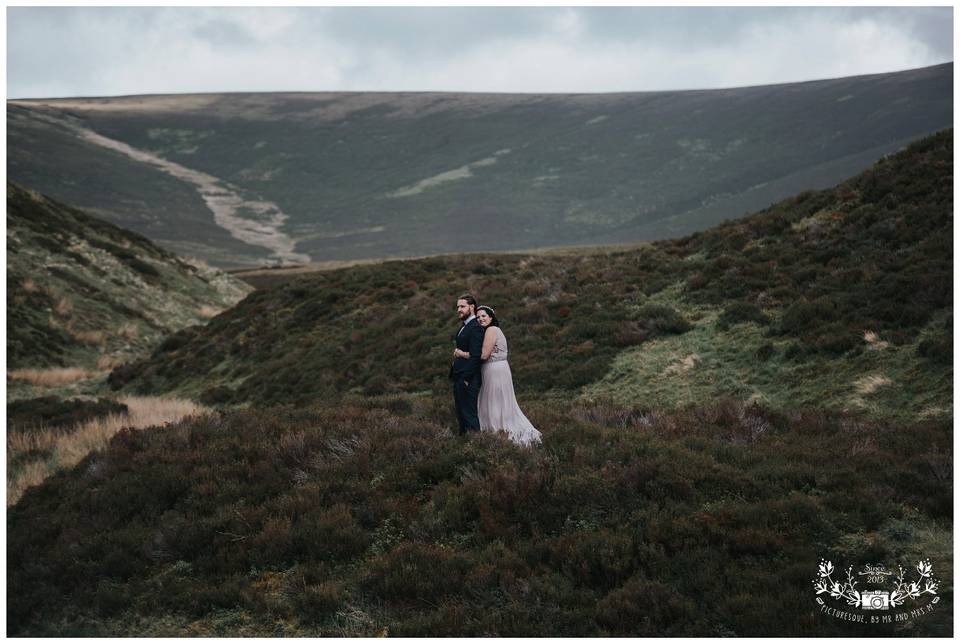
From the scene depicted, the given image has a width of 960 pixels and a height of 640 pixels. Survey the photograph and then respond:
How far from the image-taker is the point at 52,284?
36312mm

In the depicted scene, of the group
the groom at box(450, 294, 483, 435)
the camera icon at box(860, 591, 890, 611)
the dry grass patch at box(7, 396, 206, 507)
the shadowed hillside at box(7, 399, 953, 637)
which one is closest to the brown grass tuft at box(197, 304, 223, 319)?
the dry grass patch at box(7, 396, 206, 507)

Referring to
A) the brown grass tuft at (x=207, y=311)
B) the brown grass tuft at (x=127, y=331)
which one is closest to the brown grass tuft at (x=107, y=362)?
the brown grass tuft at (x=127, y=331)

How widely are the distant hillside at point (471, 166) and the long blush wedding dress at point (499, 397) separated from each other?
10082cm

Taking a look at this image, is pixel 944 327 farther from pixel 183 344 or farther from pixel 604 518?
pixel 183 344

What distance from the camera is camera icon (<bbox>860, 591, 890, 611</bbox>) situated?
18.9 feet

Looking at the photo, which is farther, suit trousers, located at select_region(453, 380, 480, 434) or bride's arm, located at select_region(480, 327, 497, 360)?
suit trousers, located at select_region(453, 380, 480, 434)

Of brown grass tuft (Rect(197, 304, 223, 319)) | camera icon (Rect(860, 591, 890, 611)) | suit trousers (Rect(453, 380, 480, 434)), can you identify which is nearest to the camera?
camera icon (Rect(860, 591, 890, 611))

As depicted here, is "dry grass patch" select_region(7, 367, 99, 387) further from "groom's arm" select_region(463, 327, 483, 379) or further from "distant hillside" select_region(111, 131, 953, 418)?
"groom's arm" select_region(463, 327, 483, 379)

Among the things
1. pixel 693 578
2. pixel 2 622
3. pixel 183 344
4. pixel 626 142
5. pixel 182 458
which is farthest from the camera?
pixel 626 142

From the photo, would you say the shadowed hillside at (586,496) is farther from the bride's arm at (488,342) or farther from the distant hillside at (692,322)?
the bride's arm at (488,342)

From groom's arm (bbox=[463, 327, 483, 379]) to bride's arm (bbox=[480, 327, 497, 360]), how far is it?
0.10 m

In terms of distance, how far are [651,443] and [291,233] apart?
131817mm

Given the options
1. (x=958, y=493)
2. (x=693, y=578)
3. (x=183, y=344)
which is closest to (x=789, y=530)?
(x=693, y=578)

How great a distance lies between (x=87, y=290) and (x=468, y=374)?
34600mm
